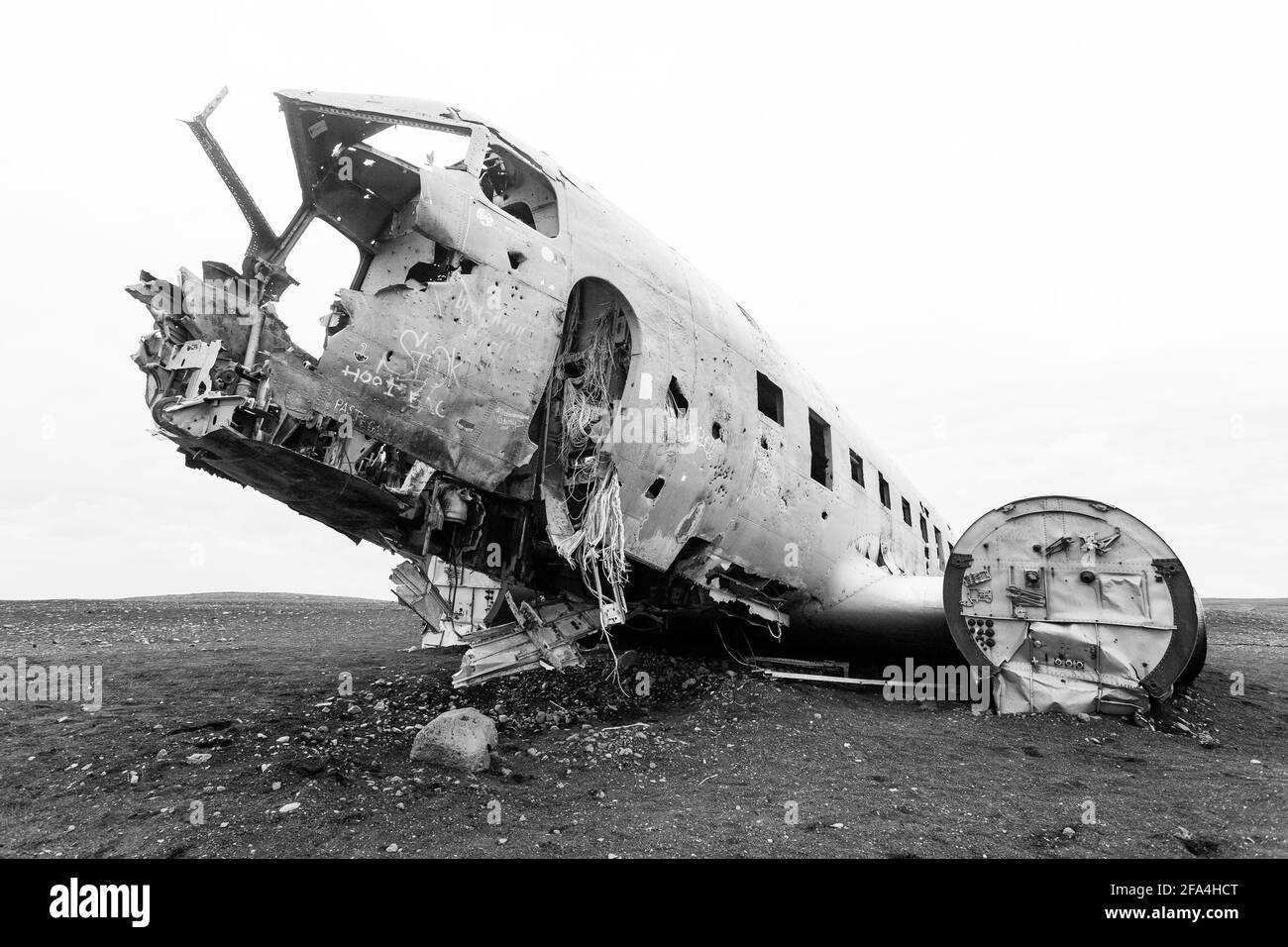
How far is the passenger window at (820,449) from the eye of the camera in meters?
10.5

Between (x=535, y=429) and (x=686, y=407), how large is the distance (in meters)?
1.58

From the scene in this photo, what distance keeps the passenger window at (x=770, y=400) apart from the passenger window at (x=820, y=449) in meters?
0.85

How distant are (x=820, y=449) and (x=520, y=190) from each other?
5156 mm

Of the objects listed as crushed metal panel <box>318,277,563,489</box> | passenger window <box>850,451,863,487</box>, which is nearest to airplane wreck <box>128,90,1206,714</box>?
crushed metal panel <box>318,277,563,489</box>

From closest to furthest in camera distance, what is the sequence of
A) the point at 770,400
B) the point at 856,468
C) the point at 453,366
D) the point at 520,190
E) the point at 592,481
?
the point at 453,366 < the point at 592,481 < the point at 520,190 < the point at 770,400 < the point at 856,468

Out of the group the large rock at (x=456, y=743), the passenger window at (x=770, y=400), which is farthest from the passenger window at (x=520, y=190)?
the large rock at (x=456, y=743)

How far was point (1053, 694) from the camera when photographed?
28.9ft

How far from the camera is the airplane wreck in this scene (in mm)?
Answer: 6062

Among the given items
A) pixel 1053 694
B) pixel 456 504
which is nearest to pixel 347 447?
pixel 456 504

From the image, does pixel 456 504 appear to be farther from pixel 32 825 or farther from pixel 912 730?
pixel 912 730

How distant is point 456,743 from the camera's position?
6621mm

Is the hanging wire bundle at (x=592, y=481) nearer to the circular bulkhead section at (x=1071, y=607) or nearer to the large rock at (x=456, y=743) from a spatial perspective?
the large rock at (x=456, y=743)

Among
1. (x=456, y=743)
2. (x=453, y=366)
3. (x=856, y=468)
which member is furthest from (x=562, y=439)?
(x=856, y=468)

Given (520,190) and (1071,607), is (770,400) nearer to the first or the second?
(520,190)
